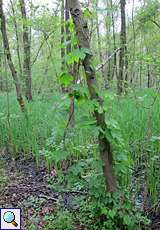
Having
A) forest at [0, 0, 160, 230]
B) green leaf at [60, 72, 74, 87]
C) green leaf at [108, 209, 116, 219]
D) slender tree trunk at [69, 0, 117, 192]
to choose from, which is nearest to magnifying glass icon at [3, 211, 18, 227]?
forest at [0, 0, 160, 230]

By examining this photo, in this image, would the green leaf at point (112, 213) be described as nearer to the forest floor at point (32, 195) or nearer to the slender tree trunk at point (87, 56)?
the forest floor at point (32, 195)

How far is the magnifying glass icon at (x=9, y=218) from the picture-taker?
222 cm

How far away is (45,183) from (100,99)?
1.59 meters

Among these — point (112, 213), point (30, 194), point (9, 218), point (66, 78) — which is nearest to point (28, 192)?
point (30, 194)

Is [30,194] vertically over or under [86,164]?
under

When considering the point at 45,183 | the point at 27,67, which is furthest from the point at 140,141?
the point at 27,67

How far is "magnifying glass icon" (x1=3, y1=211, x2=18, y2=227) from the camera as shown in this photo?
2219 mm

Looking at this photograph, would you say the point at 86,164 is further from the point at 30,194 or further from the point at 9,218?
the point at 30,194

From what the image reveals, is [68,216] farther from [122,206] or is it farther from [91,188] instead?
[122,206]

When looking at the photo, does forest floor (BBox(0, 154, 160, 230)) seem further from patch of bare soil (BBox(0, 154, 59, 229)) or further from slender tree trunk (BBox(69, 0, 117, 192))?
slender tree trunk (BBox(69, 0, 117, 192))

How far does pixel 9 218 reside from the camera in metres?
2.26

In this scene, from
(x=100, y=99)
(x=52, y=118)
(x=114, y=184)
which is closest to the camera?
(x=100, y=99)

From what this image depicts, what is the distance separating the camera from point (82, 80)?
7.88ft

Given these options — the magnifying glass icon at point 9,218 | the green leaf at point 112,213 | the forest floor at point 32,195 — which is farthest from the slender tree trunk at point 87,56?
the forest floor at point 32,195
